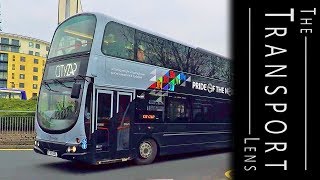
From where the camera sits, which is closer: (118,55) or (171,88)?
(118,55)

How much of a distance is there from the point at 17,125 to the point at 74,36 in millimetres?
8892

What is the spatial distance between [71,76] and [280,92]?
20.1ft

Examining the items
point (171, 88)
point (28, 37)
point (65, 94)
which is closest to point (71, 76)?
point (65, 94)

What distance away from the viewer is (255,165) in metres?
5.41

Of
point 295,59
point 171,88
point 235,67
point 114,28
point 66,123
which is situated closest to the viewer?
point 295,59

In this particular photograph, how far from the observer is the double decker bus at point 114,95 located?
9359 mm

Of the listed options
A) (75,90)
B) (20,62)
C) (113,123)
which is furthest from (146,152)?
(20,62)

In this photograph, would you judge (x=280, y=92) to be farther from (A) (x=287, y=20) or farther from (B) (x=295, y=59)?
(A) (x=287, y=20)

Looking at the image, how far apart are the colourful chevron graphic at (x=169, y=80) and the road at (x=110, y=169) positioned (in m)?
2.40

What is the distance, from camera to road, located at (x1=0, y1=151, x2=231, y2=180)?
891 cm

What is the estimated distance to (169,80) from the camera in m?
11.8

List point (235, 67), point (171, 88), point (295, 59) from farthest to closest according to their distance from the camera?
point (171, 88)
point (235, 67)
point (295, 59)

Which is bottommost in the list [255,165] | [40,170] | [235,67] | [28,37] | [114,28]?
[40,170]

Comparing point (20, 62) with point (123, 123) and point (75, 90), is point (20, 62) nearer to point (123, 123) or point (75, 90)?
point (123, 123)
